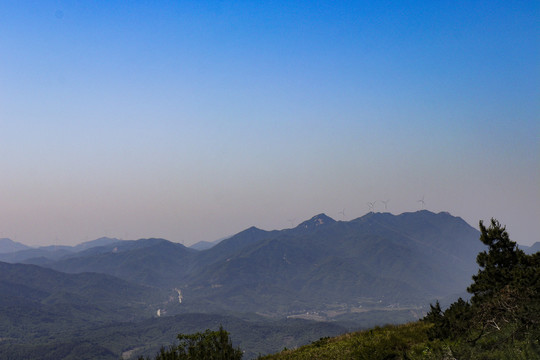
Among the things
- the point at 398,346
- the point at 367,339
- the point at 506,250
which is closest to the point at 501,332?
the point at 398,346

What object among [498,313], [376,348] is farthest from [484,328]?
[376,348]

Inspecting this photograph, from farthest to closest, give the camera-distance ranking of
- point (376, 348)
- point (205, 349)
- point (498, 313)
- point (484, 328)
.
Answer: point (205, 349), point (376, 348), point (498, 313), point (484, 328)

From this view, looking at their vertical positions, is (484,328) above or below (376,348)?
above

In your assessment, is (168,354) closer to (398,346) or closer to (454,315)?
(398,346)

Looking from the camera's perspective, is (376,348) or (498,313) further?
(376,348)

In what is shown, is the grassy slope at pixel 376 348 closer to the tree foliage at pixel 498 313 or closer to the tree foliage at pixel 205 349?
the tree foliage at pixel 498 313

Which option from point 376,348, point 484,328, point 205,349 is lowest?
point 205,349

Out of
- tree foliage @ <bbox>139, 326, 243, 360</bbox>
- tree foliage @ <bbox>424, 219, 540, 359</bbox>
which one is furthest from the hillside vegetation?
tree foliage @ <bbox>139, 326, 243, 360</bbox>

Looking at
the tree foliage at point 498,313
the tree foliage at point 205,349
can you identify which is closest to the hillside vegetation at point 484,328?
the tree foliage at point 498,313

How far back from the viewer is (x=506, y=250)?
2575 centimetres

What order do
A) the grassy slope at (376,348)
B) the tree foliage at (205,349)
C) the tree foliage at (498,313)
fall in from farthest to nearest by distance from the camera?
the tree foliage at (205,349)
the grassy slope at (376,348)
the tree foliage at (498,313)

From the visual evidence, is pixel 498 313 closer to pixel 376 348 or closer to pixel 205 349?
pixel 376 348

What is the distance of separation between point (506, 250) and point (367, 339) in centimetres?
1175

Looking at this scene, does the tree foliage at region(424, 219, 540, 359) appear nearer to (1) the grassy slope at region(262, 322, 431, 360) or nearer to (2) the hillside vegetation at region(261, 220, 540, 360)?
(2) the hillside vegetation at region(261, 220, 540, 360)
